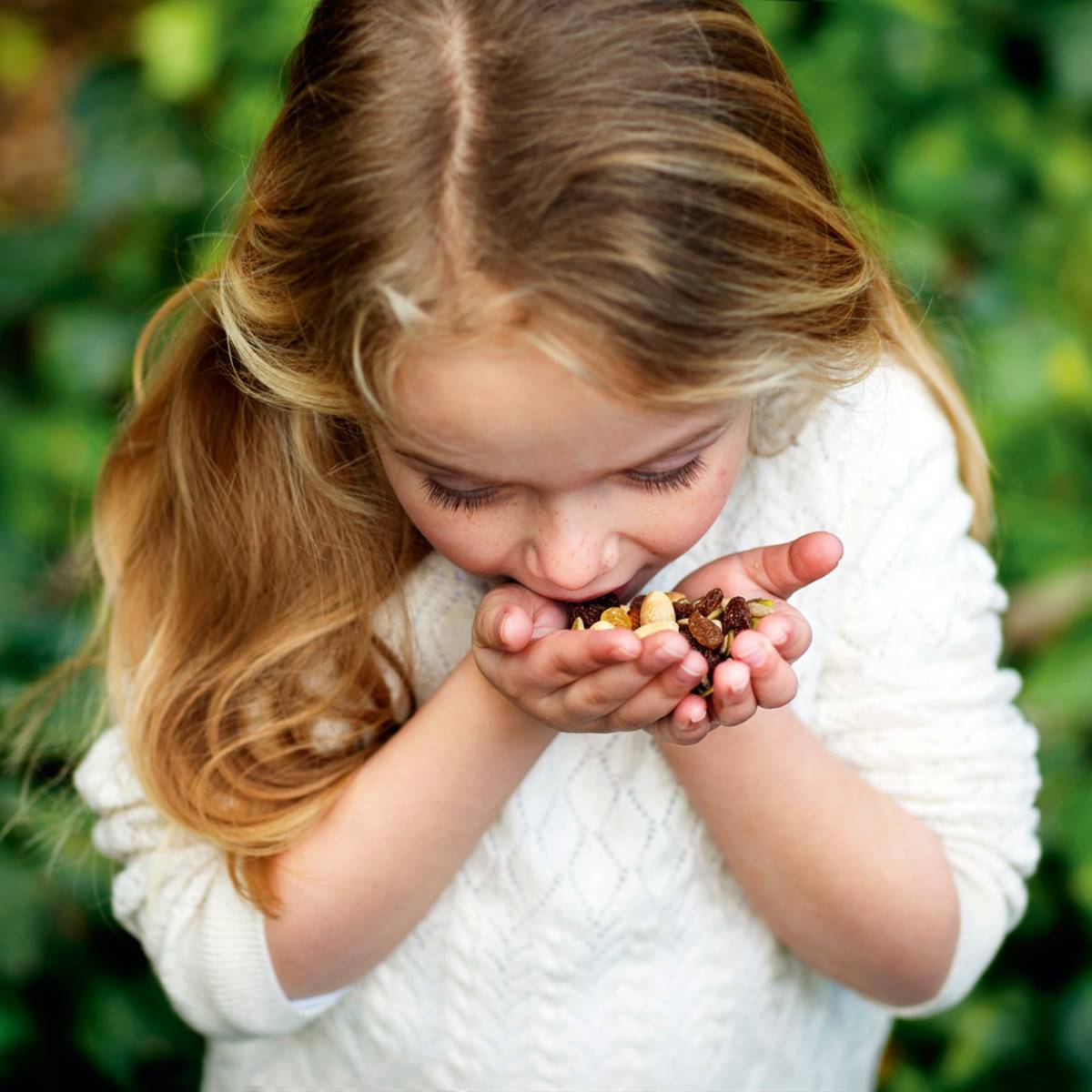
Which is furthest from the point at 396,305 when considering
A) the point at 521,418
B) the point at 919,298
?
the point at 919,298

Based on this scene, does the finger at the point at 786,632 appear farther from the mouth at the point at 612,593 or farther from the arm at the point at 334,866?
the arm at the point at 334,866

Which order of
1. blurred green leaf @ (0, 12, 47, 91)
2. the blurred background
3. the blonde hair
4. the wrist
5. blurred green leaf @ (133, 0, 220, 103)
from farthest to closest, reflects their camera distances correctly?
blurred green leaf @ (0, 12, 47, 91) → blurred green leaf @ (133, 0, 220, 103) → the blurred background → the wrist → the blonde hair

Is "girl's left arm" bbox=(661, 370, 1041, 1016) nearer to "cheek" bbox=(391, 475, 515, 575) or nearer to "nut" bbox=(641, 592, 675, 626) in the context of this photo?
"nut" bbox=(641, 592, 675, 626)

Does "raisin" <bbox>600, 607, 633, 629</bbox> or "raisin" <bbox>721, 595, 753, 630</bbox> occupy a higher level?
"raisin" <bbox>721, 595, 753, 630</bbox>

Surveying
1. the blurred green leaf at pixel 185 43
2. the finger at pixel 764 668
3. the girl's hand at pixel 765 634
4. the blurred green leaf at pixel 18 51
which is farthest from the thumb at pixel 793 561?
the blurred green leaf at pixel 18 51

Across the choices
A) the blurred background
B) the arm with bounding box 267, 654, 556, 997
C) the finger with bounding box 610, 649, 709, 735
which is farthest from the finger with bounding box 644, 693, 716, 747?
the blurred background

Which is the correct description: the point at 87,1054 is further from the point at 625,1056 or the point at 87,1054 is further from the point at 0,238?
the point at 0,238
